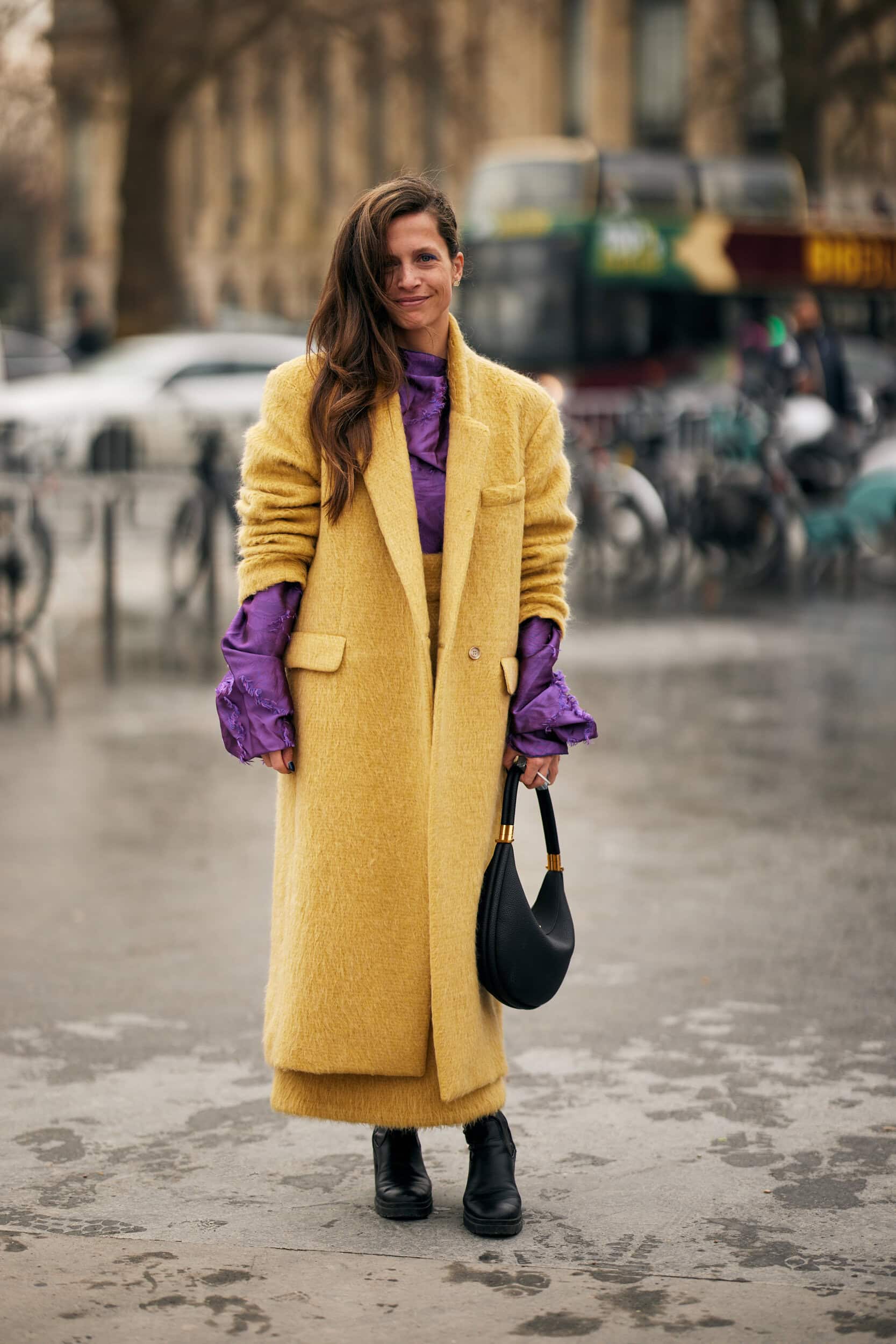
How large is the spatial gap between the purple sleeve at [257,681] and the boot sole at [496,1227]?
92cm

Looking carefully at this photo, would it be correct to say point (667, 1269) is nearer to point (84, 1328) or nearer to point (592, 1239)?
point (592, 1239)

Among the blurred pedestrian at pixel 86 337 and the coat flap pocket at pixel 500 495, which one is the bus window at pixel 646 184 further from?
the coat flap pocket at pixel 500 495

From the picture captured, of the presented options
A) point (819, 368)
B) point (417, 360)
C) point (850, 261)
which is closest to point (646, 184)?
point (850, 261)

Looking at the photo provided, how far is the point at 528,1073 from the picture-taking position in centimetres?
499

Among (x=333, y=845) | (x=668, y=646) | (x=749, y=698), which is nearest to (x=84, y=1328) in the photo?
(x=333, y=845)

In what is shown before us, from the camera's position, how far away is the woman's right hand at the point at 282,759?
393 cm

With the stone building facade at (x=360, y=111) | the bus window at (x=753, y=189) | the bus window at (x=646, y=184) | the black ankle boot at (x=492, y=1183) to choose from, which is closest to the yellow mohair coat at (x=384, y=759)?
the black ankle boot at (x=492, y=1183)

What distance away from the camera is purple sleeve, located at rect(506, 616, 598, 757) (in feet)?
13.2

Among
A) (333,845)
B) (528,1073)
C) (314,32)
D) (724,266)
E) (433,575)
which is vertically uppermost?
(314,32)

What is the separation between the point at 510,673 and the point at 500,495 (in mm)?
324

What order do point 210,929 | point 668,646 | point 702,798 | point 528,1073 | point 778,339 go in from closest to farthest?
point 528,1073 < point 210,929 < point 702,798 < point 668,646 < point 778,339

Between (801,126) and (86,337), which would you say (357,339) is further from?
(801,126)

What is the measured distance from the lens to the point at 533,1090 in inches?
191

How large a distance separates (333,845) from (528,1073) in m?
1.28
